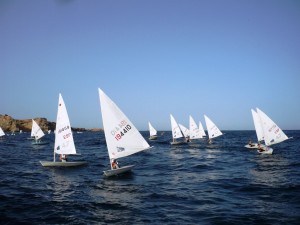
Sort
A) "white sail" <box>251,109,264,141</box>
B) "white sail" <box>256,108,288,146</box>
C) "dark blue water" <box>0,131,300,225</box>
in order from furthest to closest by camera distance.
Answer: "white sail" <box>251,109,264,141</box>, "white sail" <box>256,108,288,146</box>, "dark blue water" <box>0,131,300,225</box>

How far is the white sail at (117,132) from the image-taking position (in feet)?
85.3

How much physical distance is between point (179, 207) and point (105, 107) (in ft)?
39.9

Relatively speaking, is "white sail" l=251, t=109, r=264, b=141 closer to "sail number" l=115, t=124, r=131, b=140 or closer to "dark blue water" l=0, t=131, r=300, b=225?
"dark blue water" l=0, t=131, r=300, b=225

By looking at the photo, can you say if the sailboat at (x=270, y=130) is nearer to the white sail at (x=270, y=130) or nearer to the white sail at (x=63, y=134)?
the white sail at (x=270, y=130)

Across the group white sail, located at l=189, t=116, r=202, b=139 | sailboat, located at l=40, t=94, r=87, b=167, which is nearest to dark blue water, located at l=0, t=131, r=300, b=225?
sailboat, located at l=40, t=94, r=87, b=167

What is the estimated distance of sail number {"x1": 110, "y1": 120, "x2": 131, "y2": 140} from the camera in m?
26.0

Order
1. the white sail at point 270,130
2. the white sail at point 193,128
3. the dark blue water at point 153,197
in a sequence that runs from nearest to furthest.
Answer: the dark blue water at point 153,197 < the white sail at point 270,130 < the white sail at point 193,128

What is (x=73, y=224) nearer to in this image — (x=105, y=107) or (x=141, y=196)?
(x=141, y=196)

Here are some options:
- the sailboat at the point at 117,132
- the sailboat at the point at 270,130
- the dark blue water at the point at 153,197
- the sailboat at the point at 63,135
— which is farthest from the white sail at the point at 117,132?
the sailboat at the point at 270,130

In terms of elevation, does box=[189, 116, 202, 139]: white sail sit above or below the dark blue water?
above

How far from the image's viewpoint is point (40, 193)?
21.4 metres

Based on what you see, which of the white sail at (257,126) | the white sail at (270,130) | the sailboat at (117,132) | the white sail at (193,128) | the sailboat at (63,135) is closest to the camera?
the sailboat at (117,132)

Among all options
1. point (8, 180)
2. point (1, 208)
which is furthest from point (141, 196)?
point (8, 180)

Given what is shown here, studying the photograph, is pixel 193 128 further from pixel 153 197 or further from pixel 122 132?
pixel 153 197
